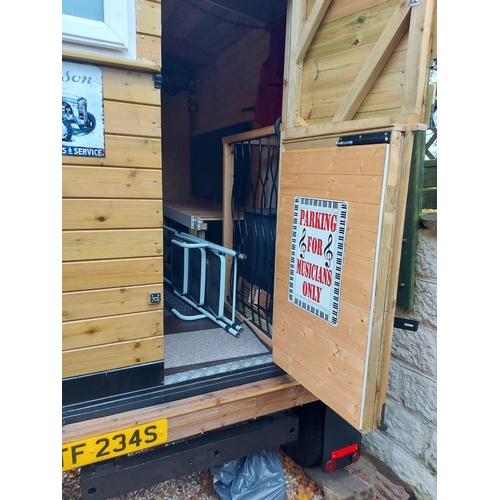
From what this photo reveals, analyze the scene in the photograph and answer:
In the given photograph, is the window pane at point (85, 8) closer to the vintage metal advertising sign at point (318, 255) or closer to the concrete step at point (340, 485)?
the vintage metal advertising sign at point (318, 255)

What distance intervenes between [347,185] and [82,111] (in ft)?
3.74

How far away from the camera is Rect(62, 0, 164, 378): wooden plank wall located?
1571mm

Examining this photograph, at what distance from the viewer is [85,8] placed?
1.46 metres

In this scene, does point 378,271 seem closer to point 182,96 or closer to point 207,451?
point 207,451

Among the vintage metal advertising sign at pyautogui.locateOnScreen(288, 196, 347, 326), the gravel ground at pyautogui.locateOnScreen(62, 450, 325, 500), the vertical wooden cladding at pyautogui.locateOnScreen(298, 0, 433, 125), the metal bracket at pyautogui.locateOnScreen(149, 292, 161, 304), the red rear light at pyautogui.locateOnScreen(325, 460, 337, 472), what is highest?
→ the vertical wooden cladding at pyautogui.locateOnScreen(298, 0, 433, 125)

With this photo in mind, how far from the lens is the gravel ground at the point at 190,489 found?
2.31 meters

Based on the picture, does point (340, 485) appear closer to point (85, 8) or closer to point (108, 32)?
point (108, 32)

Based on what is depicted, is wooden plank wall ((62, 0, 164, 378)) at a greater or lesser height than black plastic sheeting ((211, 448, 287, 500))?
greater

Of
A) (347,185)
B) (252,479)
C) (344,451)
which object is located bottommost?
(252,479)

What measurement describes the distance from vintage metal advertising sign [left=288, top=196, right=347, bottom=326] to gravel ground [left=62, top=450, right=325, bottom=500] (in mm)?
1344

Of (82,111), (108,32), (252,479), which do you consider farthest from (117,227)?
(252,479)

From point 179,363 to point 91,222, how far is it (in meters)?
0.96

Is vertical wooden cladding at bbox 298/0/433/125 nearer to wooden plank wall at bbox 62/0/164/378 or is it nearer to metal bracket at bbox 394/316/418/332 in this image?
wooden plank wall at bbox 62/0/164/378

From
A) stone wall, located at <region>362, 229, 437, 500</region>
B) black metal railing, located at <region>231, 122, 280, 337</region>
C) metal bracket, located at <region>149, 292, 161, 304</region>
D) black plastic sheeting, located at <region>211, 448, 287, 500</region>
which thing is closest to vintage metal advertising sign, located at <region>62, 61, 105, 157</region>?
metal bracket, located at <region>149, 292, 161, 304</region>
